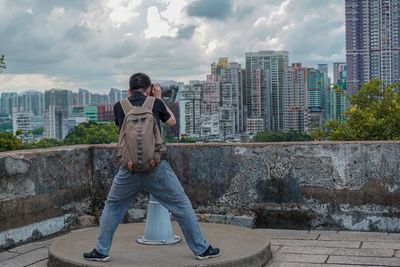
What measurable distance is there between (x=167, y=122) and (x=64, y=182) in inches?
94.2

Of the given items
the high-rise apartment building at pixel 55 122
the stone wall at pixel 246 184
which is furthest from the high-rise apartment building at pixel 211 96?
the stone wall at pixel 246 184

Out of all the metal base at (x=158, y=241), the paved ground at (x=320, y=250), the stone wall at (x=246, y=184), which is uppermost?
the stone wall at (x=246, y=184)

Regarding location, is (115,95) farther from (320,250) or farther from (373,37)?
(320,250)

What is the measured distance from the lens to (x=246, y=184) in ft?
21.4

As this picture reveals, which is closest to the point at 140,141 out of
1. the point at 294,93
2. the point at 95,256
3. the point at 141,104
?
the point at 141,104

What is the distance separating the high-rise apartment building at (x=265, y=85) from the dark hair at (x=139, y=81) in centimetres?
5785

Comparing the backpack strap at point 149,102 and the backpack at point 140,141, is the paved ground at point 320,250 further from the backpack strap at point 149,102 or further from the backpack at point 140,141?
the backpack strap at point 149,102

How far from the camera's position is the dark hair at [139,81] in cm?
461

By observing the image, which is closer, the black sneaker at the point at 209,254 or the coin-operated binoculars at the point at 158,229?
the black sneaker at the point at 209,254

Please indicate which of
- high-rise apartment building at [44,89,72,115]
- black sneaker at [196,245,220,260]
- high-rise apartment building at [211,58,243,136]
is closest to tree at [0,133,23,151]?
black sneaker at [196,245,220,260]

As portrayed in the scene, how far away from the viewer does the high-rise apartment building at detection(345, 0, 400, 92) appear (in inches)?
1757

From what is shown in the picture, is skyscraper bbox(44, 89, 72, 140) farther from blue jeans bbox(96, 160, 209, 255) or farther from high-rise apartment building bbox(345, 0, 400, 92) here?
blue jeans bbox(96, 160, 209, 255)

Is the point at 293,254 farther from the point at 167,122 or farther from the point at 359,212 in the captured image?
the point at 167,122

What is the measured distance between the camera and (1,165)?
5.80 metres
